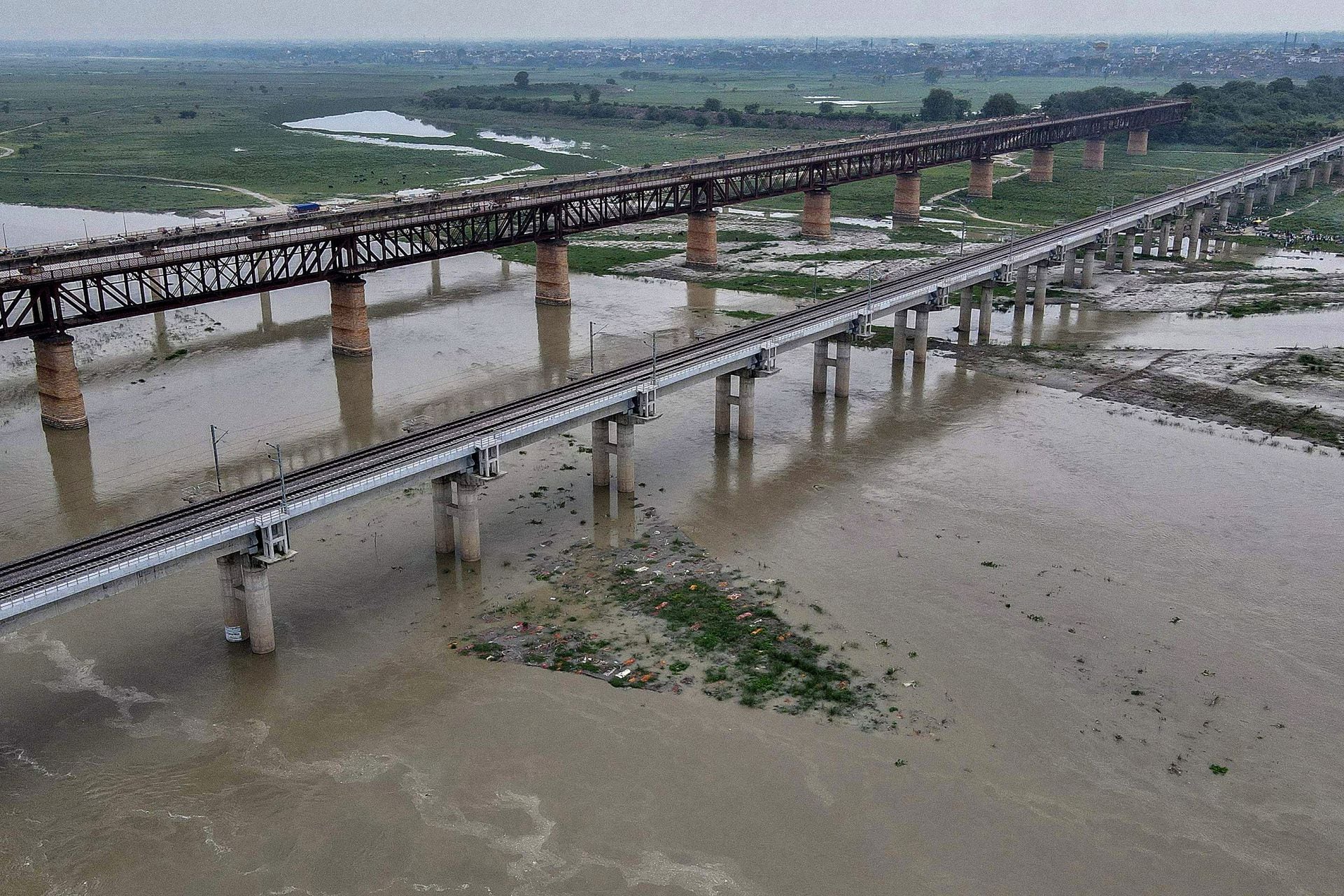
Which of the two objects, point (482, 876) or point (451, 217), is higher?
point (451, 217)

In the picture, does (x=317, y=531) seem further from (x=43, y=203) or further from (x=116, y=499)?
(x=43, y=203)

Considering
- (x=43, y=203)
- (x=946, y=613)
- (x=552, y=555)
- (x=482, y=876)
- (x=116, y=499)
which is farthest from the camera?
(x=43, y=203)

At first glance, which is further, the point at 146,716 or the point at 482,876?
the point at 146,716

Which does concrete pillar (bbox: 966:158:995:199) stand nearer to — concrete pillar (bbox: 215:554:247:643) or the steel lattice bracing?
the steel lattice bracing

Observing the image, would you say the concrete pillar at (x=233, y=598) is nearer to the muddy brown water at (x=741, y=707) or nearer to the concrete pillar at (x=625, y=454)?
the muddy brown water at (x=741, y=707)

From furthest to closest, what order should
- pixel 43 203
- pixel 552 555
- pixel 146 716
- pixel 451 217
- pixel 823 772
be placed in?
1. pixel 43 203
2. pixel 451 217
3. pixel 552 555
4. pixel 146 716
5. pixel 823 772

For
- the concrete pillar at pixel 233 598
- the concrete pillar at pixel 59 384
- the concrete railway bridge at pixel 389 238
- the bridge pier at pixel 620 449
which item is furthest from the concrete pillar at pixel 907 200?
the concrete pillar at pixel 233 598

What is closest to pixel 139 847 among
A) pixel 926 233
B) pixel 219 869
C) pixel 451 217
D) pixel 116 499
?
pixel 219 869

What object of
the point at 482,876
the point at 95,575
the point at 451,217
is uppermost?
the point at 451,217
